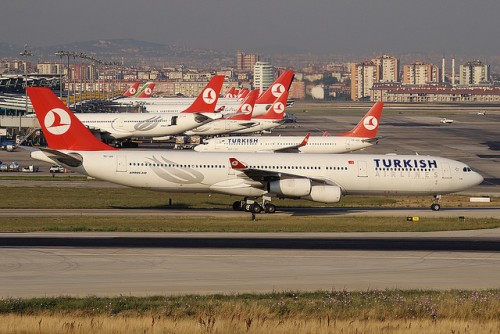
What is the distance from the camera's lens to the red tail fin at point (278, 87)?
126 metres

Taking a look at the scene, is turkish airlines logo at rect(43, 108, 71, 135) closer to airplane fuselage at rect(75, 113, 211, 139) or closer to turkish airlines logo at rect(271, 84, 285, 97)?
airplane fuselage at rect(75, 113, 211, 139)

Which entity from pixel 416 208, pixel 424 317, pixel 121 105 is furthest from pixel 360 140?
pixel 121 105

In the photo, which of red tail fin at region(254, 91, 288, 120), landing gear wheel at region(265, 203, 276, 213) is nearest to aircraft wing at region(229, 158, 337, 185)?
landing gear wheel at region(265, 203, 276, 213)

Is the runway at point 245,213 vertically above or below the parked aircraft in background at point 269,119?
below

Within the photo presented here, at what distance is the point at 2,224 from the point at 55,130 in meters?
9.85

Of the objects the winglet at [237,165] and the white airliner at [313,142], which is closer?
the winglet at [237,165]

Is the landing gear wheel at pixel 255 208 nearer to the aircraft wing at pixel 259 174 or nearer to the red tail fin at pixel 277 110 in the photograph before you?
the aircraft wing at pixel 259 174

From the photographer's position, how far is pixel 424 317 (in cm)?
2689

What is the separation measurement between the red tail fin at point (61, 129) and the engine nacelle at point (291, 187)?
10.8 m

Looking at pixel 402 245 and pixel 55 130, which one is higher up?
pixel 55 130

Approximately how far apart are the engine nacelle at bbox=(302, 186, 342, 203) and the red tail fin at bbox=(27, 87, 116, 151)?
43.0ft

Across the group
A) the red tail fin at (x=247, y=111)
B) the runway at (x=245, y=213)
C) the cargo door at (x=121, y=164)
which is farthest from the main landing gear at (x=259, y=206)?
the red tail fin at (x=247, y=111)

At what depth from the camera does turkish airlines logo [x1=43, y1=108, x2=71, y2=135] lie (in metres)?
55.7

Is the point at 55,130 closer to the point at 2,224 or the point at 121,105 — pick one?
the point at 2,224
